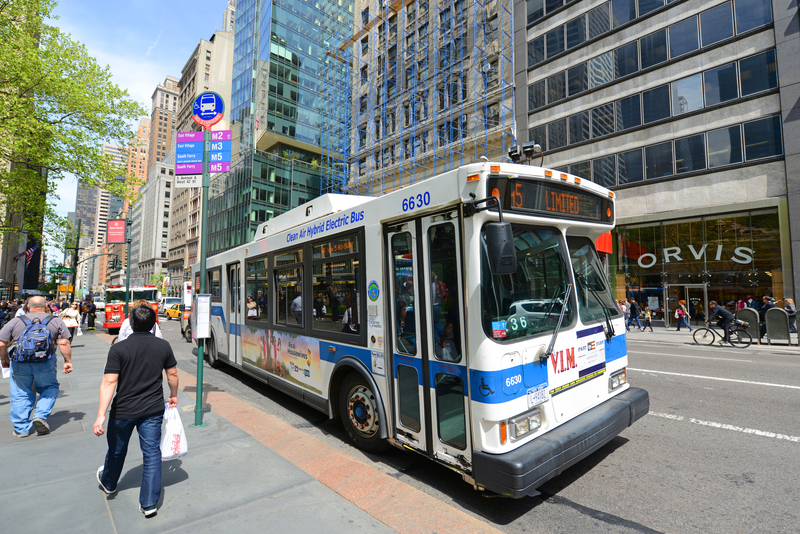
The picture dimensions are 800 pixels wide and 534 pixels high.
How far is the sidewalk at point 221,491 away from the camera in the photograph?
315cm

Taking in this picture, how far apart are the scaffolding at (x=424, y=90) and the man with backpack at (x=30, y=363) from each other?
2484 centimetres

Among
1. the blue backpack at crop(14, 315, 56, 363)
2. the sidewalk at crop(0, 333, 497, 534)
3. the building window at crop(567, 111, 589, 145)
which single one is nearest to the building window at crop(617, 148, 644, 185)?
the building window at crop(567, 111, 589, 145)

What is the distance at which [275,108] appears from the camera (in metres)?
53.8

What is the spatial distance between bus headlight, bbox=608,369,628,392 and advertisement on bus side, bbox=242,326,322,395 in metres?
3.50

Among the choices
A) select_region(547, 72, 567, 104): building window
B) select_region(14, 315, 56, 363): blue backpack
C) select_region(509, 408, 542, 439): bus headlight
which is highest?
select_region(547, 72, 567, 104): building window

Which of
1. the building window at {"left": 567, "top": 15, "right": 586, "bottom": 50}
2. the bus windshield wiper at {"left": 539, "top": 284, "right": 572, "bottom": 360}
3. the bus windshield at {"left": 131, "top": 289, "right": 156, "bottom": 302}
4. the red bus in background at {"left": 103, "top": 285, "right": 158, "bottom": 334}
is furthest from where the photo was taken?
the bus windshield at {"left": 131, "top": 289, "right": 156, "bottom": 302}

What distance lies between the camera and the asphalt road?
3.27 metres

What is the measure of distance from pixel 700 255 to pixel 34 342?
24803 millimetres

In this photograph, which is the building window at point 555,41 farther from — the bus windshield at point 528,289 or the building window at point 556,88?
the bus windshield at point 528,289

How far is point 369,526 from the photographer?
10.1ft

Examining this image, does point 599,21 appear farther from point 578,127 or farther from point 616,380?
point 616,380

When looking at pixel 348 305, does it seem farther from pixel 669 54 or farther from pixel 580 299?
pixel 669 54

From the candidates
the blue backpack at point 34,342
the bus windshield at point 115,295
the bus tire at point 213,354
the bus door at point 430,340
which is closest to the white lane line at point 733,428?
the bus door at point 430,340

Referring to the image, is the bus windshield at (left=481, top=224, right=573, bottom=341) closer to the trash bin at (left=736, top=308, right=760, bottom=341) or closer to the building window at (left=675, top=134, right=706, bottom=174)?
the trash bin at (left=736, top=308, right=760, bottom=341)
